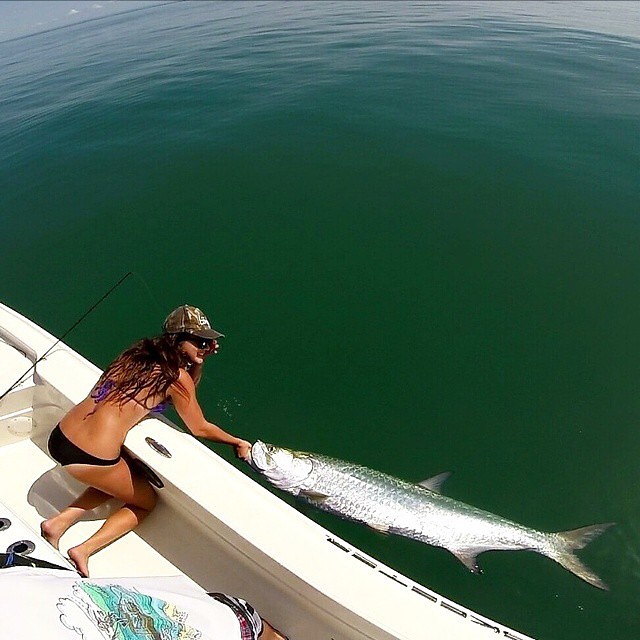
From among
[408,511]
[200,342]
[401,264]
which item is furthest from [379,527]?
[401,264]

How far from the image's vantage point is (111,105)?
11883 millimetres

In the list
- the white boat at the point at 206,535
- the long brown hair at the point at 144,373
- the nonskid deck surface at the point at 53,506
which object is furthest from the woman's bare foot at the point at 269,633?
the long brown hair at the point at 144,373

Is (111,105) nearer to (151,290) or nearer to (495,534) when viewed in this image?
→ (151,290)

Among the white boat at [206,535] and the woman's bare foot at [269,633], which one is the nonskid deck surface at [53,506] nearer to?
the white boat at [206,535]

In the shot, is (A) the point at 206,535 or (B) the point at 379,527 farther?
(B) the point at 379,527

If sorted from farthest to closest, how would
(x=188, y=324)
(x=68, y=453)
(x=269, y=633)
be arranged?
(x=188, y=324), (x=68, y=453), (x=269, y=633)

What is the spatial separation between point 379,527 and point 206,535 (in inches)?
53.3

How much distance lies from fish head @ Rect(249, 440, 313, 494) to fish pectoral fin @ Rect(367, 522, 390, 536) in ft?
1.92

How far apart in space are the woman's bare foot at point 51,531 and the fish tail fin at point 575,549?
3.13 m

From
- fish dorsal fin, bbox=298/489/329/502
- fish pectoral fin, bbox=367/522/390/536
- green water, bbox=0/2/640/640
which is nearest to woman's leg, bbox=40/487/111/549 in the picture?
fish dorsal fin, bbox=298/489/329/502

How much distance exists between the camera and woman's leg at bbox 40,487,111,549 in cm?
288

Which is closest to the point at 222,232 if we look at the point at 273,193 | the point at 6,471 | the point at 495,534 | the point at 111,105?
the point at 273,193

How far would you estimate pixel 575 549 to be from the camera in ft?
11.7

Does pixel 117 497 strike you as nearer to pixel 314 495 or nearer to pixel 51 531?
pixel 51 531
